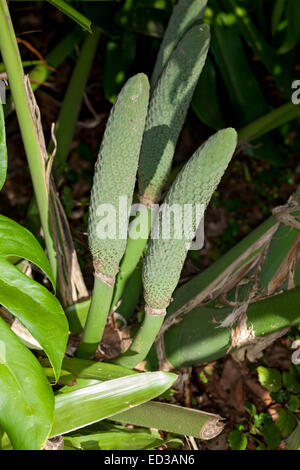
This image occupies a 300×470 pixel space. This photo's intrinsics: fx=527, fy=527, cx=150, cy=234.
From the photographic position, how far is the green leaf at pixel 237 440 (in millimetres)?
1200

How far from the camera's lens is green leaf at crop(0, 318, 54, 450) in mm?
660

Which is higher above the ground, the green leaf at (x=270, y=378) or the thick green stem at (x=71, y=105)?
the thick green stem at (x=71, y=105)

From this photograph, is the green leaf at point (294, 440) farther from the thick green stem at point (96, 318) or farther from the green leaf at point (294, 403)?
the thick green stem at point (96, 318)

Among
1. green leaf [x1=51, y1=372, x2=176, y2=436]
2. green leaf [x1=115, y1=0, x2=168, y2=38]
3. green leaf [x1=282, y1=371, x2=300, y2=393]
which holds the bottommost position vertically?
green leaf [x1=282, y1=371, x2=300, y2=393]

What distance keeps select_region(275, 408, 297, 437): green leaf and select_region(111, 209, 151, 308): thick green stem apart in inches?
18.7

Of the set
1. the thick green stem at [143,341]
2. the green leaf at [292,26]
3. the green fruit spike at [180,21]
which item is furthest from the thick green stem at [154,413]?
the green leaf at [292,26]

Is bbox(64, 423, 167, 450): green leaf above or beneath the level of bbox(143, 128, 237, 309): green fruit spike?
beneath

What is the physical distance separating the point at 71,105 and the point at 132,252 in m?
0.58

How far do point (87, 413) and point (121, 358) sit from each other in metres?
0.18

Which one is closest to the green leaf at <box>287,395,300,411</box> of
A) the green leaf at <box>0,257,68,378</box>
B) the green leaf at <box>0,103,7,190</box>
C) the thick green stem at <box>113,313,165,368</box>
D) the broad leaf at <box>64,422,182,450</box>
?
the broad leaf at <box>64,422,182,450</box>

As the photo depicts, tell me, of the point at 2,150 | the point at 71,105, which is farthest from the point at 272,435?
the point at 71,105

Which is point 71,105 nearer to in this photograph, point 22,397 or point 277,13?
point 277,13

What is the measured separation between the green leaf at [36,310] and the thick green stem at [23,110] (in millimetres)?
→ 310

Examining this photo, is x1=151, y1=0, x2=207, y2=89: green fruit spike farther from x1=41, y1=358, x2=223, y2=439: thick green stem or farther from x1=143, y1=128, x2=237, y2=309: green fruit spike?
x1=41, y1=358, x2=223, y2=439: thick green stem
